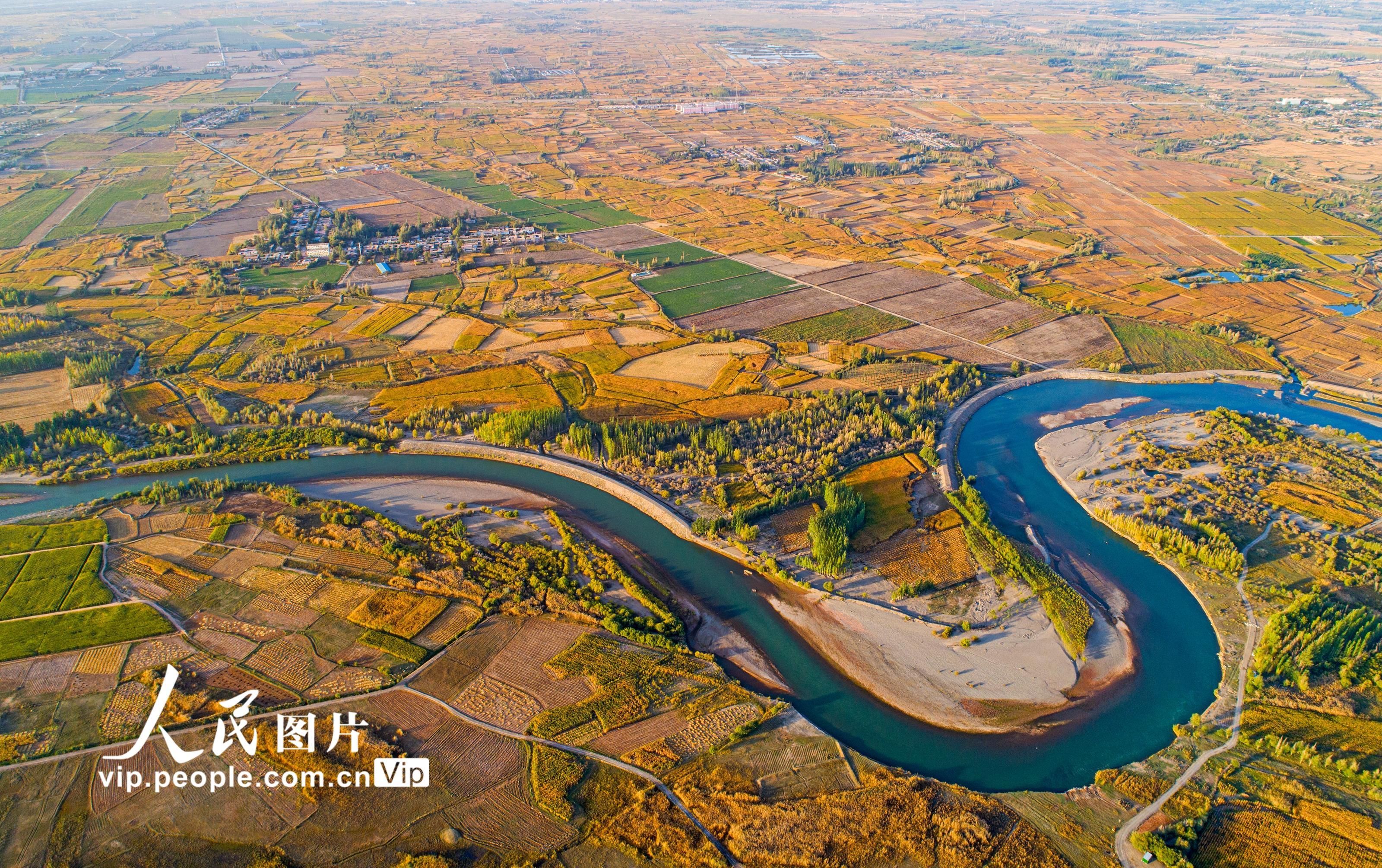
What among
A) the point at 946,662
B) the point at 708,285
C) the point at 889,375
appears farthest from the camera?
the point at 708,285

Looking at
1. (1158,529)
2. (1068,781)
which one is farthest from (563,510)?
(1158,529)

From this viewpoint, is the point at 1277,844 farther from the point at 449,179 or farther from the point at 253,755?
the point at 449,179

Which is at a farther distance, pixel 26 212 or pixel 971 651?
pixel 26 212

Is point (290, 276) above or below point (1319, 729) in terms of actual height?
above

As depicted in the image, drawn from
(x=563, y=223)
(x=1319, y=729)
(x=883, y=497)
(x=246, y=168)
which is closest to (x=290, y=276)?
(x=563, y=223)

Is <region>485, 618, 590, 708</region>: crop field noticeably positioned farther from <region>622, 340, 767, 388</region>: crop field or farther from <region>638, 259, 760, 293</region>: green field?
<region>638, 259, 760, 293</region>: green field

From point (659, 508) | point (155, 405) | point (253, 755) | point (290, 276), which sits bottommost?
point (253, 755)

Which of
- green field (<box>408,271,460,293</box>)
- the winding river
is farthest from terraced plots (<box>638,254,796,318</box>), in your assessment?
the winding river
